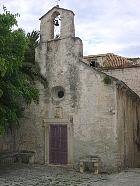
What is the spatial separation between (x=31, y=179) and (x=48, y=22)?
8780 millimetres

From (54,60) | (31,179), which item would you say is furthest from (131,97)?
(31,179)

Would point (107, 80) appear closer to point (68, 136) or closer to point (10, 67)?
point (68, 136)

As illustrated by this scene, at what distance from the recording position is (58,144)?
1770cm

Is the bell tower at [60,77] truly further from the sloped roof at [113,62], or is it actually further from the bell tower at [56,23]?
the sloped roof at [113,62]

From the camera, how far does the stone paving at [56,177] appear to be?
42.0ft

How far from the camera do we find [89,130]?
1672cm

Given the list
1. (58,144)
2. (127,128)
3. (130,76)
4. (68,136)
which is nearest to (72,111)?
(68,136)

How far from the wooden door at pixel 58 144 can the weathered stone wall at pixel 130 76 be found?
736cm

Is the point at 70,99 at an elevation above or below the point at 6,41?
below

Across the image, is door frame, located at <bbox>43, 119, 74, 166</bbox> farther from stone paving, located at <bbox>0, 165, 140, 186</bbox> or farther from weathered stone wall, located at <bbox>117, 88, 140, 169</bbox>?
weathered stone wall, located at <bbox>117, 88, 140, 169</bbox>

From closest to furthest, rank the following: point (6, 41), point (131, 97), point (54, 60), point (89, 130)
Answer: point (6, 41) < point (89, 130) < point (54, 60) < point (131, 97)

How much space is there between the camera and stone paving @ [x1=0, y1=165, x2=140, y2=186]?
42.0 feet

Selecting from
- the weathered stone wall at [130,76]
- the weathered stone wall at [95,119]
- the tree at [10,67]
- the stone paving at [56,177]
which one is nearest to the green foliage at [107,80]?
the weathered stone wall at [95,119]

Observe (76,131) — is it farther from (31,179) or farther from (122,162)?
(31,179)
